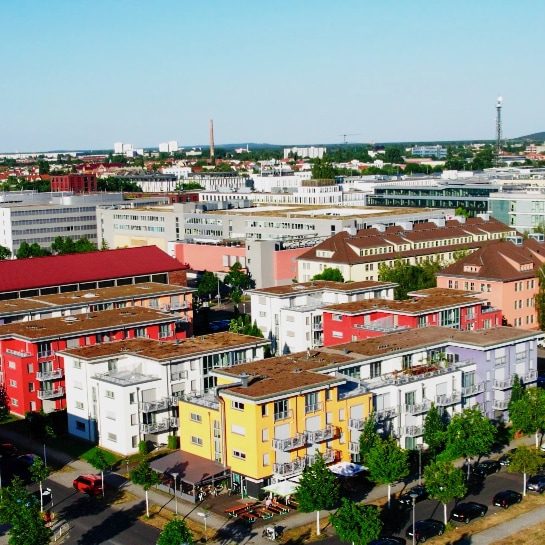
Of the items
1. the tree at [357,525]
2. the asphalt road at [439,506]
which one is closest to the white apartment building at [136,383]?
the asphalt road at [439,506]

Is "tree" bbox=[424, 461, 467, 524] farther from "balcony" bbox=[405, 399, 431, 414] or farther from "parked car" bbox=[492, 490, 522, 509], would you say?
"balcony" bbox=[405, 399, 431, 414]

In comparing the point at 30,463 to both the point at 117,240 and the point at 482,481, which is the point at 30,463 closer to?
the point at 482,481

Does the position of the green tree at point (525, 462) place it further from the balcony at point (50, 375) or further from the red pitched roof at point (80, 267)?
the red pitched roof at point (80, 267)

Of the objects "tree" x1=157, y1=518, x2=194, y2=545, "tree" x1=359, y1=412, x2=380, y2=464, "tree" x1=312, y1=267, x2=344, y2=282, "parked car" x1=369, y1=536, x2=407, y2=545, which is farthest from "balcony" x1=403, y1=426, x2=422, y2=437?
"tree" x1=312, y1=267, x2=344, y2=282

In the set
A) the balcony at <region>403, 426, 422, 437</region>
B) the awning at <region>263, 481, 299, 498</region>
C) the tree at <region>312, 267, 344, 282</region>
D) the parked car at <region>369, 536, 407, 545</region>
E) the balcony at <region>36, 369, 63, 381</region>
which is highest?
the tree at <region>312, 267, 344, 282</region>

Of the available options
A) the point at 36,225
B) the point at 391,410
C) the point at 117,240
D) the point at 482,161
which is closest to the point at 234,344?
the point at 391,410

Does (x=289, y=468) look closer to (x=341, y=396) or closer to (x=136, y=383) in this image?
(x=341, y=396)
